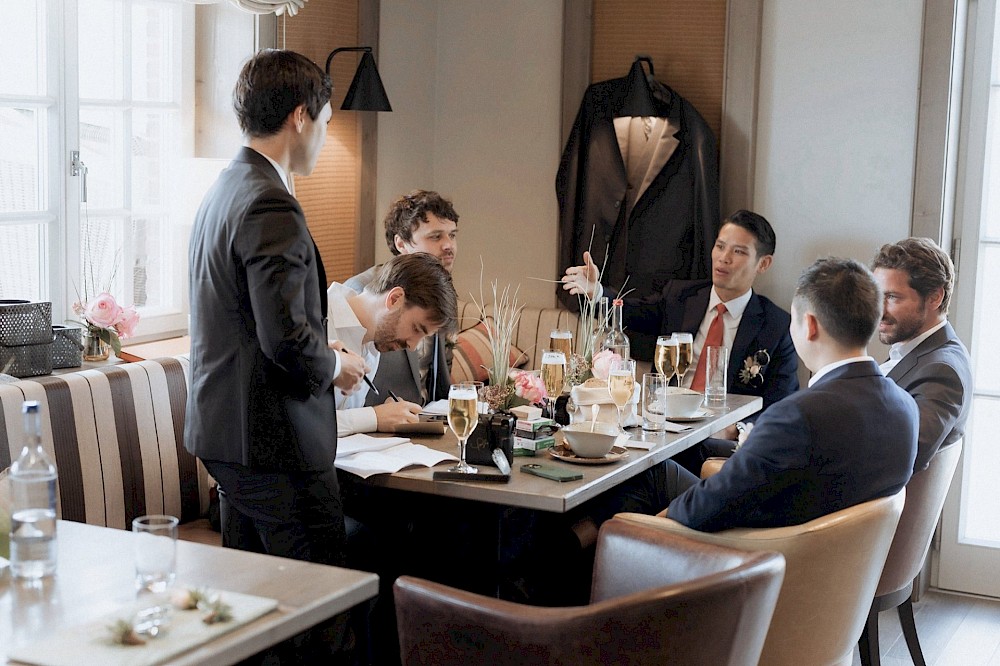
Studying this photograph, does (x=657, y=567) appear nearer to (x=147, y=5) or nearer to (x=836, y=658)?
(x=836, y=658)

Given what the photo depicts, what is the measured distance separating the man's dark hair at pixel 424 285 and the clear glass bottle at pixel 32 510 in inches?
55.7

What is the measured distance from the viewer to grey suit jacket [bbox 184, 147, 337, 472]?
241cm

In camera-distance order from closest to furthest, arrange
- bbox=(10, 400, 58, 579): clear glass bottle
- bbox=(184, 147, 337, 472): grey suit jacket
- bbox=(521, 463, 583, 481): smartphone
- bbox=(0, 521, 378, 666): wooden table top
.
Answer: bbox=(0, 521, 378, 666): wooden table top, bbox=(10, 400, 58, 579): clear glass bottle, bbox=(184, 147, 337, 472): grey suit jacket, bbox=(521, 463, 583, 481): smartphone

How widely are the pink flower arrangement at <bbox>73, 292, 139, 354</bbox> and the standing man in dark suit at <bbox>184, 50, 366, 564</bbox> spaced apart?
0.97m

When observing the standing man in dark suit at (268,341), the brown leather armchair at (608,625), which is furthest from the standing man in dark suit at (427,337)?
the brown leather armchair at (608,625)

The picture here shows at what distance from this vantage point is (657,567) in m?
2.37

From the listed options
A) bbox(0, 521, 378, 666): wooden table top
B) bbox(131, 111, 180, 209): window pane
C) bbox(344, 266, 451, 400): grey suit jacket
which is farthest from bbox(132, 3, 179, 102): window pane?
bbox(0, 521, 378, 666): wooden table top

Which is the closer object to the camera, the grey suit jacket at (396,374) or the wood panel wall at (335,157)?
the grey suit jacket at (396,374)

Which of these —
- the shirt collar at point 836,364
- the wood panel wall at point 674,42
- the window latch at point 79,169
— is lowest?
the shirt collar at point 836,364

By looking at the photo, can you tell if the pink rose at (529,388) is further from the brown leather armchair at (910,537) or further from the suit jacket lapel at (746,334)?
the suit jacket lapel at (746,334)

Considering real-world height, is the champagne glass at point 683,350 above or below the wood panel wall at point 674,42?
below

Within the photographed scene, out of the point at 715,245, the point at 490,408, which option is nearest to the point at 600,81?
the point at 715,245

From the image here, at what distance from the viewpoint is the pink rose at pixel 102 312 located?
136 inches

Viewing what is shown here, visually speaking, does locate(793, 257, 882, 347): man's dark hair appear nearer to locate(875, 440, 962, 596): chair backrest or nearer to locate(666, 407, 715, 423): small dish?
locate(875, 440, 962, 596): chair backrest
